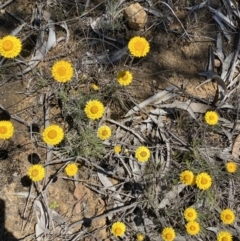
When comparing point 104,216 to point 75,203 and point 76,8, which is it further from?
point 76,8

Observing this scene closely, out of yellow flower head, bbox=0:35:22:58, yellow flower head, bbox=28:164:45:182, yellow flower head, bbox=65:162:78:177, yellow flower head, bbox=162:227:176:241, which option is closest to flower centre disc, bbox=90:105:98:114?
yellow flower head, bbox=65:162:78:177

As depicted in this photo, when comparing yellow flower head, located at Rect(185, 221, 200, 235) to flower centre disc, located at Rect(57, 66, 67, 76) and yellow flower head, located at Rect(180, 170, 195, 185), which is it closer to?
yellow flower head, located at Rect(180, 170, 195, 185)

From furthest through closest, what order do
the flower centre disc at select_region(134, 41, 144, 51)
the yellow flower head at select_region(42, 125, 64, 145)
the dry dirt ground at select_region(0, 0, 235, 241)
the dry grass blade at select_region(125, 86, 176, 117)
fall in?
1. the dry grass blade at select_region(125, 86, 176, 117)
2. the dry dirt ground at select_region(0, 0, 235, 241)
3. the flower centre disc at select_region(134, 41, 144, 51)
4. the yellow flower head at select_region(42, 125, 64, 145)

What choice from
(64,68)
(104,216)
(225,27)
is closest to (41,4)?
(64,68)

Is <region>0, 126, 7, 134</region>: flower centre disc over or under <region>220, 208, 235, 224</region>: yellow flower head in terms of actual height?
over

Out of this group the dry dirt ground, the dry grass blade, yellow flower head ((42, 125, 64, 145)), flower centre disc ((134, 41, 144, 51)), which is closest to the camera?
yellow flower head ((42, 125, 64, 145))

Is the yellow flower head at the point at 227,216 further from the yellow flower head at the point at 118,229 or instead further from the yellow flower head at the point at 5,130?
the yellow flower head at the point at 5,130
